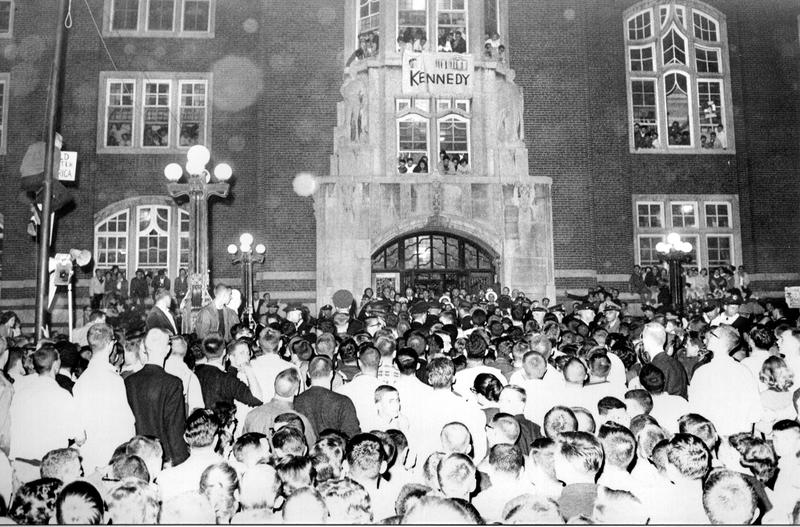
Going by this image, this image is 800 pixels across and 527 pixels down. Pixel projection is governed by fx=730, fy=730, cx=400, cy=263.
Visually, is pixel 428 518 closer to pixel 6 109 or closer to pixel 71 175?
pixel 71 175

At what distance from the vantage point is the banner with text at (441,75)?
75.0ft

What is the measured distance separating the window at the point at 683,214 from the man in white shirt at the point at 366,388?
21.6 metres

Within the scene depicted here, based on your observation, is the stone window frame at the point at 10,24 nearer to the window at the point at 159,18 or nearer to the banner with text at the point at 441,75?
the window at the point at 159,18

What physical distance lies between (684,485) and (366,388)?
9.83ft

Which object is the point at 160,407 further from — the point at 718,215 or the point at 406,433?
the point at 718,215

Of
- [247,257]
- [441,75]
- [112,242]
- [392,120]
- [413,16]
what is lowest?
[247,257]

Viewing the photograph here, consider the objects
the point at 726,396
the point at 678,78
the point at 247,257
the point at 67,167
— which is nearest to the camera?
the point at 726,396

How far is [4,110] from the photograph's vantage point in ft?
80.7

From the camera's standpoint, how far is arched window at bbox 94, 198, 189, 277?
2455 cm

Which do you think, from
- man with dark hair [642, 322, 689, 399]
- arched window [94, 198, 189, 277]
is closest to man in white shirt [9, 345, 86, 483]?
man with dark hair [642, 322, 689, 399]

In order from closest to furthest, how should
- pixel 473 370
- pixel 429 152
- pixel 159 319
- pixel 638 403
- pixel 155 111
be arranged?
pixel 638 403
pixel 473 370
pixel 159 319
pixel 429 152
pixel 155 111

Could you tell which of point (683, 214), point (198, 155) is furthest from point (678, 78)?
point (198, 155)

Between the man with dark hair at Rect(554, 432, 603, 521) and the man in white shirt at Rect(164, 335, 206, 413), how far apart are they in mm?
3661

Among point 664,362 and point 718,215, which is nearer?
point 664,362
